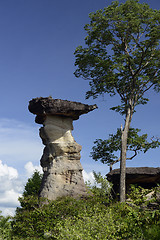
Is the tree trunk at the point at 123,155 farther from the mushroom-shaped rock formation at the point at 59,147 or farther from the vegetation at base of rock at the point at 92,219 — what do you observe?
the mushroom-shaped rock formation at the point at 59,147

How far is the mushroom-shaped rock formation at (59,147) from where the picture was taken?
2208 cm

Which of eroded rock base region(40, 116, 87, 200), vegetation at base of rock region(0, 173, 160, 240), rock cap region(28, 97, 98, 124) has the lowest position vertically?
vegetation at base of rock region(0, 173, 160, 240)

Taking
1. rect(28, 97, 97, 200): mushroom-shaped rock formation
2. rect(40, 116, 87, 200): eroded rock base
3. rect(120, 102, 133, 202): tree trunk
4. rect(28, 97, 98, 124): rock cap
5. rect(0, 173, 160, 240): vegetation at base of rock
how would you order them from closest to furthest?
rect(0, 173, 160, 240): vegetation at base of rock < rect(120, 102, 133, 202): tree trunk < rect(40, 116, 87, 200): eroded rock base < rect(28, 97, 97, 200): mushroom-shaped rock formation < rect(28, 97, 98, 124): rock cap

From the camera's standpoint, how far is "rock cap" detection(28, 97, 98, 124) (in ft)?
76.7

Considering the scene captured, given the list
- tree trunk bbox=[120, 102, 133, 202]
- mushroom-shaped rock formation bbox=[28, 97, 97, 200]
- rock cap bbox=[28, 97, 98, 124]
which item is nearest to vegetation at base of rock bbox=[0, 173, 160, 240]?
tree trunk bbox=[120, 102, 133, 202]

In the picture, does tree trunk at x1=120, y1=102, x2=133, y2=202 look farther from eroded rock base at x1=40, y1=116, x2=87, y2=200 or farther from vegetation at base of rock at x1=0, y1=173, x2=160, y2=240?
eroded rock base at x1=40, y1=116, x2=87, y2=200

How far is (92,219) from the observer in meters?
11.6

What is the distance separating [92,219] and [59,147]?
12.3 meters

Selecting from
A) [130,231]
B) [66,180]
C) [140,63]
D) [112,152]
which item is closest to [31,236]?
[130,231]

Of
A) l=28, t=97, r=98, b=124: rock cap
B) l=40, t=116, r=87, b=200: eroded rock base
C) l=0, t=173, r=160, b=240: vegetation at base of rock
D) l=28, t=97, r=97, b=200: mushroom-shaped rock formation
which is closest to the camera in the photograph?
l=0, t=173, r=160, b=240: vegetation at base of rock

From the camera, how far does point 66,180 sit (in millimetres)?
22703

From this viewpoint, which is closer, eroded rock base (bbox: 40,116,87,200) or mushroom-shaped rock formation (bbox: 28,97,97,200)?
eroded rock base (bbox: 40,116,87,200)

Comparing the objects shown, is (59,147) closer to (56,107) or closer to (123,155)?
(56,107)

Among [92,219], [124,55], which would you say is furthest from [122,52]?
[92,219]
